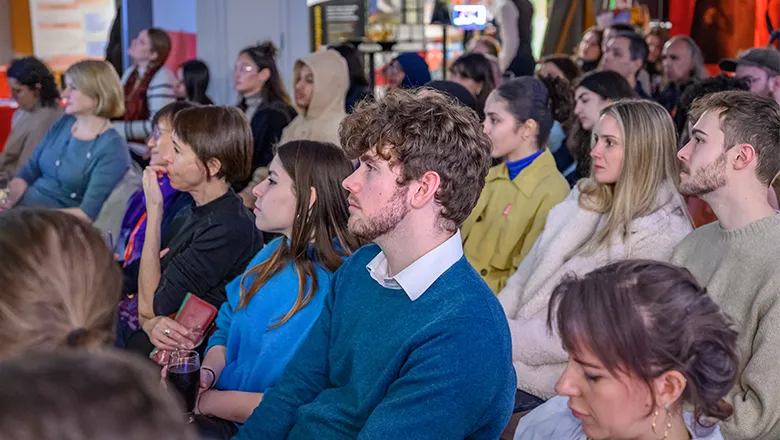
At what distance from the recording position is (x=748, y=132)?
241cm

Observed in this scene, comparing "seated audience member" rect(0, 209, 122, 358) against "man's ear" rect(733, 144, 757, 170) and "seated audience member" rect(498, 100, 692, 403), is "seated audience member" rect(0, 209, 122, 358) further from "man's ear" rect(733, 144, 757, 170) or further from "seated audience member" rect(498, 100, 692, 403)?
"seated audience member" rect(498, 100, 692, 403)

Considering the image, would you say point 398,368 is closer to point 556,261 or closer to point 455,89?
point 556,261

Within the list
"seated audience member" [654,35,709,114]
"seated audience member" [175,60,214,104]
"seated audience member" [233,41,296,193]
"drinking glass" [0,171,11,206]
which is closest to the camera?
"drinking glass" [0,171,11,206]

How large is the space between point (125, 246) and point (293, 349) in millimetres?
1686

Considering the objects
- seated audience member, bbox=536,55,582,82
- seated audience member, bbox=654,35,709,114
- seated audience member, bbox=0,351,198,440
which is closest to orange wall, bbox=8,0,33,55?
seated audience member, bbox=536,55,582,82

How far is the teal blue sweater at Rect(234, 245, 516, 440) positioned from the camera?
1773mm

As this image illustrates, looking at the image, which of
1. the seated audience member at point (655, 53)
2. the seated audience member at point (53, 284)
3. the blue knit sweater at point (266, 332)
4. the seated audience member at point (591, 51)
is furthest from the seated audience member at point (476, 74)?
the seated audience member at point (53, 284)

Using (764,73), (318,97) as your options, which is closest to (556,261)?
(764,73)

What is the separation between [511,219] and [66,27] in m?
7.70

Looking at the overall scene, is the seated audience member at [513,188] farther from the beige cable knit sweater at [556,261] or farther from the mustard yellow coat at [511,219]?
the beige cable knit sweater at [556,261]

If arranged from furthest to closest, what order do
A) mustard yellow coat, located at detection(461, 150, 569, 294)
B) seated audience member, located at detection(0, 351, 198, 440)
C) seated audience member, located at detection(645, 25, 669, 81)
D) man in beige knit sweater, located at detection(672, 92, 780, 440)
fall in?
1. seated audience member, located at detection(645, 25, 669, 81)
2. mustard yellow coat, located at detection(461, 150, 569, 294)
3. man in beige knit sweater, located at detection(672, 92, 780, 440)
4. seated audience member, located at detection(0, 351, 198, 440)

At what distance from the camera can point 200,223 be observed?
121 inches

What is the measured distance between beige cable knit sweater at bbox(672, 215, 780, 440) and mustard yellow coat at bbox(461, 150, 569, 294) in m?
1.08

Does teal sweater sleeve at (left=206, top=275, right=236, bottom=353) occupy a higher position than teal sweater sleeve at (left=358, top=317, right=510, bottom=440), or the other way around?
teal sweater sleeve at (left=358, top=317, right=510, bottom=440)
